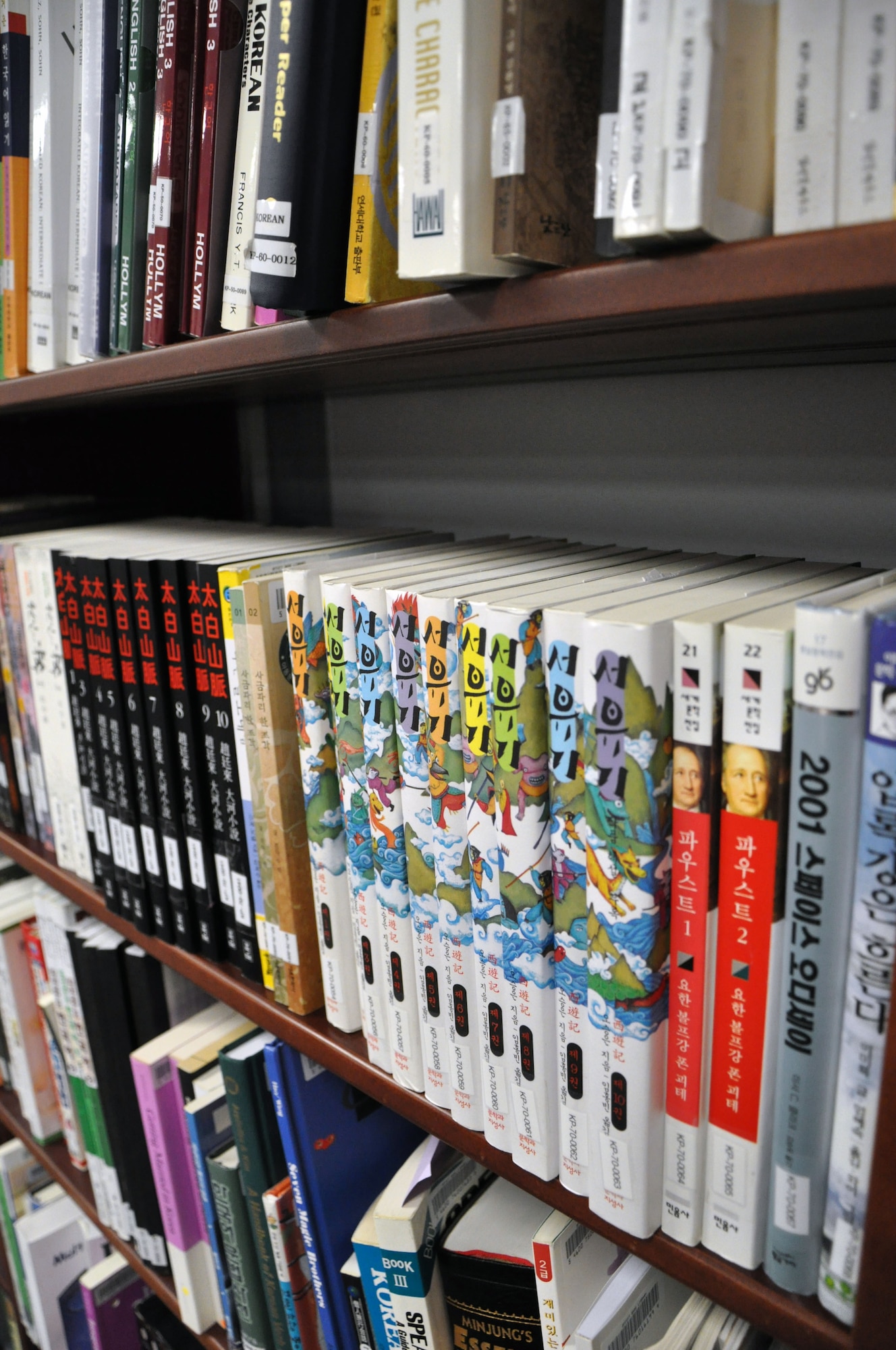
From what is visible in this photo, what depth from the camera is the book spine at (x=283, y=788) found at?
638 millimetres

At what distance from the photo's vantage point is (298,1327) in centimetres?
79

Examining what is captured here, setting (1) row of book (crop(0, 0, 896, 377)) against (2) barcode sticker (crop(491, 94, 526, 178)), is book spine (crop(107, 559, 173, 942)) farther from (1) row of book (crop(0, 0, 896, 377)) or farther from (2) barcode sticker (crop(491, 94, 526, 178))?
(2) barcode sticker (crop(491, 94, 526, 178))

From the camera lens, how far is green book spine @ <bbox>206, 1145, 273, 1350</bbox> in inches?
31.6

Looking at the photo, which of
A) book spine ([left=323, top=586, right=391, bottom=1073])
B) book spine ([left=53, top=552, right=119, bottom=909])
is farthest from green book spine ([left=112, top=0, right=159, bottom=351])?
book spine ([left=323, top=586, right=391, bottom=1073])

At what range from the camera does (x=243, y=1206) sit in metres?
0.80

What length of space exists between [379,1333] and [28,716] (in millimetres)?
673

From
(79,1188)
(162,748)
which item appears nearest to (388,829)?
(162,748)

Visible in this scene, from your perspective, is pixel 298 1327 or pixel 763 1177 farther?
pixel 298 1327

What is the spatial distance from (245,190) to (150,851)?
55 cm

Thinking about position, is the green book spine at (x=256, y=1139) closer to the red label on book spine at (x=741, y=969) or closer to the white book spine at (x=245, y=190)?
the red label on book spine at (x=741, y=969)

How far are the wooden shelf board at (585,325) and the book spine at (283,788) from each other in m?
0.17

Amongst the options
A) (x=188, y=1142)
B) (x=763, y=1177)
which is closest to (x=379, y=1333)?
(x=188, y=1142)

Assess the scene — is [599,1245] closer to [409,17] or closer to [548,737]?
[548,737]

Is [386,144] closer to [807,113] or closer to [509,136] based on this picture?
[509,136]
